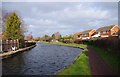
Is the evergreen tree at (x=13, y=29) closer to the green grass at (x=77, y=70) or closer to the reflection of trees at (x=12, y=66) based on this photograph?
the reflection of trees at (x=12, y=66)

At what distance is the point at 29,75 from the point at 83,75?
5101 mm

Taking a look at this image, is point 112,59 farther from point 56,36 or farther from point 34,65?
point 56,36

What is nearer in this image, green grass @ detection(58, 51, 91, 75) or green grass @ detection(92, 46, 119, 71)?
green grass @ detection(58, 51, 91, 75)

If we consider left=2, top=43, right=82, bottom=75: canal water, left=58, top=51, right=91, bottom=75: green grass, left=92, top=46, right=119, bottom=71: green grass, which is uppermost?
left=92, top=46, right=119, bottom=71: green grass

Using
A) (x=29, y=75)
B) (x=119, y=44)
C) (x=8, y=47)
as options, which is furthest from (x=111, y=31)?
(x=29, y=75)

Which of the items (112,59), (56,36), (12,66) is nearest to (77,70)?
(112,59)

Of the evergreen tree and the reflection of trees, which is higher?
the evergreen tree

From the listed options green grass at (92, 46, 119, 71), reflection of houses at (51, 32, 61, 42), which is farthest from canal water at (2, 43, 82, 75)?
reflection of houses at (51, 32, 61, 42)

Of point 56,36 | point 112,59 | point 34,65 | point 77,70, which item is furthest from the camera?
point 56,36

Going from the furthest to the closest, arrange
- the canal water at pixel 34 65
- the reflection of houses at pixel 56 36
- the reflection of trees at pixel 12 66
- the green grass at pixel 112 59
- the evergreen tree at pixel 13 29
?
the reflection of houses at pixel 56 36 → the evergreen tree at pixel 13 29 → the reflection of trees at pixel 12 66 → the canal water at pixel 34 65 → the green grass at pixel 112 59

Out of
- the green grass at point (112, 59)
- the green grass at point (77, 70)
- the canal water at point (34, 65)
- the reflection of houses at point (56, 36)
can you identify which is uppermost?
A: the reflection of houses at point (56, 36)

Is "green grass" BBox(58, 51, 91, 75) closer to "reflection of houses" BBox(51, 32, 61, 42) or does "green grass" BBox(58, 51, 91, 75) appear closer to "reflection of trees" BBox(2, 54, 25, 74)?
"reflection of trees" BBox(2, 54, 25, 74)

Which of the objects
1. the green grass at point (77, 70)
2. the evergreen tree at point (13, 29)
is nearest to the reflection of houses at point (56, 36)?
the evergreen tree at point (13, 29)

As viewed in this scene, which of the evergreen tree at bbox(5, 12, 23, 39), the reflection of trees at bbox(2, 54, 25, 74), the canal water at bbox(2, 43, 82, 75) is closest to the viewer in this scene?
the canal water at bbox(2, 43, 82, 75)
